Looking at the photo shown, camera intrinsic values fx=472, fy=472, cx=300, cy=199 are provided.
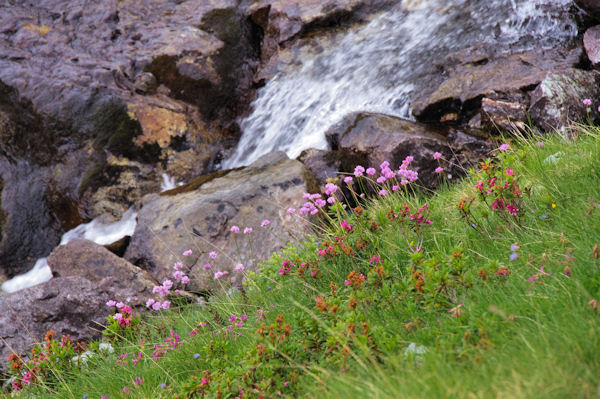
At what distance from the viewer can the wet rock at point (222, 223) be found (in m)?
5.95

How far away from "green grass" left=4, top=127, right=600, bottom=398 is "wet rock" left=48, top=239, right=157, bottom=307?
88 cm

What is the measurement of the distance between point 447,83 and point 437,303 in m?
5.56

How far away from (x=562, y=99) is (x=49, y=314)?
21.9 feet

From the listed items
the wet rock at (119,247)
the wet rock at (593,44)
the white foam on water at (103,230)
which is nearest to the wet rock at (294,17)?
the white foam on water at (103,230)

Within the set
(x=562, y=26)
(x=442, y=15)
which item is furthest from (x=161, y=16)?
(x=562, y=26)

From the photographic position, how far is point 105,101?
31.2 ft

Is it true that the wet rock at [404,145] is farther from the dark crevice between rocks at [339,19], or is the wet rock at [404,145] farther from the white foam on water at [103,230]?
the dark crevice between rocks at [339,19]

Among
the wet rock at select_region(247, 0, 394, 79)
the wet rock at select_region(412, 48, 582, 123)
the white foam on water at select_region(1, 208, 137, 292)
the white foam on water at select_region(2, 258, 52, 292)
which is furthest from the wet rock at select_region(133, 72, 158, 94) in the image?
the wet rock at select_region(412, 48, 582, 123)

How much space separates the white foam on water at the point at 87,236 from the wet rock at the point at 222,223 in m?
1.74

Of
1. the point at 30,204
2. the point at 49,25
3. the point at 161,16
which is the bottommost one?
the point at 30,204

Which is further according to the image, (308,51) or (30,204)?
(308,51)

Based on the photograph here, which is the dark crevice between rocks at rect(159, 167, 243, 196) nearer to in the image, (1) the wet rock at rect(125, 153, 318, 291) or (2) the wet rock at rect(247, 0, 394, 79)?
(1) the wet rock at rect(125, 153, 318, 291)

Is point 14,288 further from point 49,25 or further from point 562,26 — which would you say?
point 562,26

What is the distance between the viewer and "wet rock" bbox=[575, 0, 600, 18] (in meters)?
7.07
